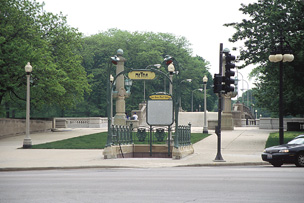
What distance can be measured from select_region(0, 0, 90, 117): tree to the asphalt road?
2573 cm

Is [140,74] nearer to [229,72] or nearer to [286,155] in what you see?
[229,72]

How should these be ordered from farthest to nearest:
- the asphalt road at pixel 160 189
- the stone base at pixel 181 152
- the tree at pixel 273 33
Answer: the tree at pixel 273 33 < the stone base at pixel 181 152 < the asphalt road at pixel 160 189

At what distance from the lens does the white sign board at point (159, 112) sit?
25766mm

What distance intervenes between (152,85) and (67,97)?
42.2 m

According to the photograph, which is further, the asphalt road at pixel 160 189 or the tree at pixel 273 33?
the tree at pixel 273 33

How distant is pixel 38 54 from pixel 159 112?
18274 millimetres

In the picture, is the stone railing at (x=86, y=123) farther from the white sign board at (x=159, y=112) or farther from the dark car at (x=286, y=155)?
the dark car at (x=286, y=155)

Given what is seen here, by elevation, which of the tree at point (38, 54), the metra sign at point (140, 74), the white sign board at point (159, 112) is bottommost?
the white sign board at point (159, 112)

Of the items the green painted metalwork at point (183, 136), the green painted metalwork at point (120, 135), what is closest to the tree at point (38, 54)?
the green painted metalwork at point (120, 135)

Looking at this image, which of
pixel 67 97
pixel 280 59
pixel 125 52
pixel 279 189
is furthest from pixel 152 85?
pixel 279 189

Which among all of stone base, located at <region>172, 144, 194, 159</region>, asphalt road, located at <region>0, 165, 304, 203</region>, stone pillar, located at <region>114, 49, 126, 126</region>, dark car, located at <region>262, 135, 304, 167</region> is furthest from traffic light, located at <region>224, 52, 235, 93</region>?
stone pillar, located at <region>114, 49, 126, 126</region>

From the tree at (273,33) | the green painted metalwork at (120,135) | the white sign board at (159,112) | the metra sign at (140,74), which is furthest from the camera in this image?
the tree at (273,33)

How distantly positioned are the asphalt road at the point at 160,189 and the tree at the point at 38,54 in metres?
25.7

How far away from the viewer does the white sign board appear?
84.5 feet
